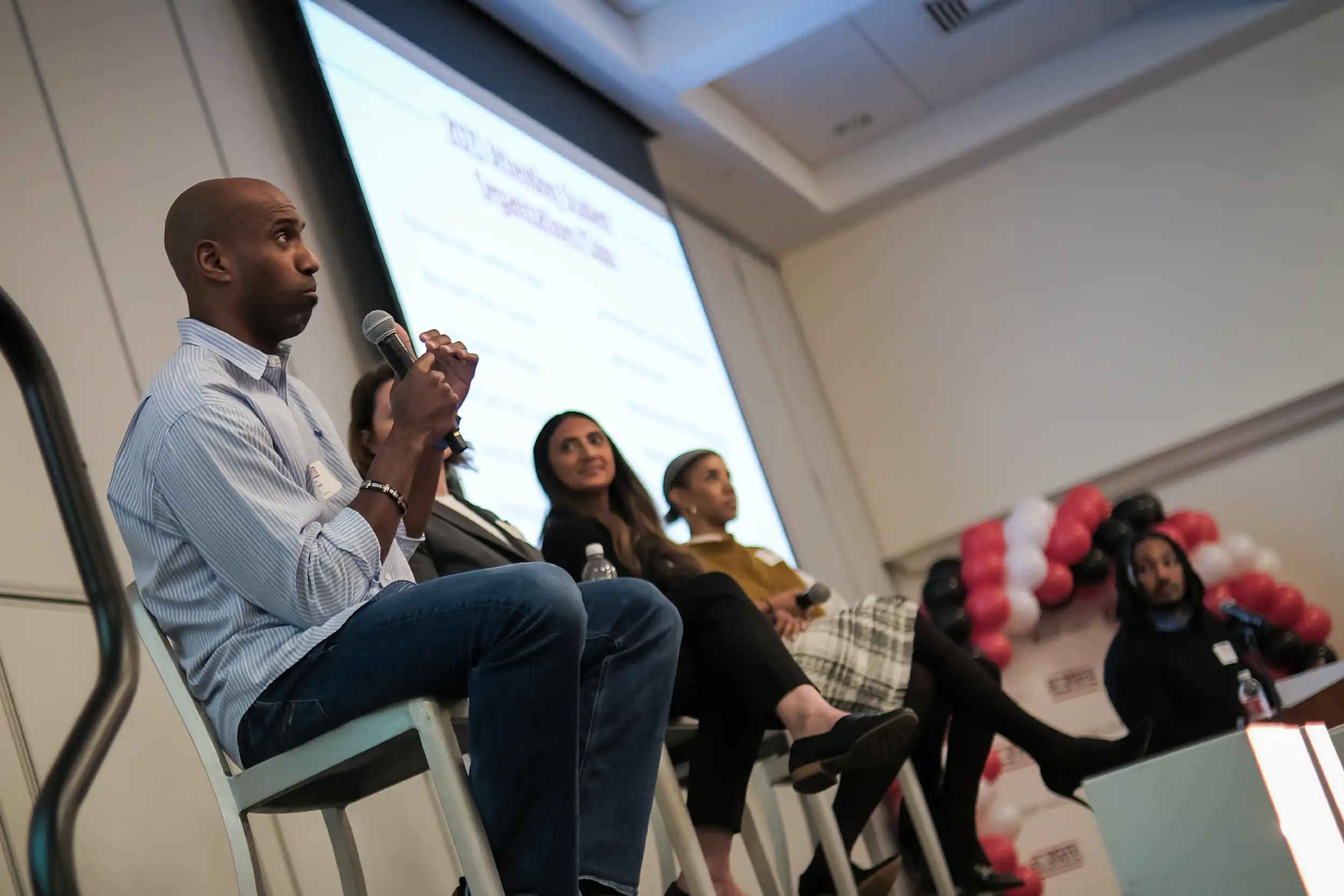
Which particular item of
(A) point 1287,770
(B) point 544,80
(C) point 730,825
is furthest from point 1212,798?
(B) point 544,80

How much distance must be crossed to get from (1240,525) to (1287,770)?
4.25m

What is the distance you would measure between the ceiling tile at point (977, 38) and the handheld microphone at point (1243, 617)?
261 cm

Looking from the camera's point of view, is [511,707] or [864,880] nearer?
[511,707]

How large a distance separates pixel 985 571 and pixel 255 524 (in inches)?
154

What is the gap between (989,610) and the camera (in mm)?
4797

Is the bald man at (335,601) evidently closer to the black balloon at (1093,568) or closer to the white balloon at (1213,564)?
the black balloon at (1093,568)

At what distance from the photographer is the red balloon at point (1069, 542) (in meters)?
4.86

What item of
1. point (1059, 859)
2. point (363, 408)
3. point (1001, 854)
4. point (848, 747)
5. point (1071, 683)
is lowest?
point (1059, 859)

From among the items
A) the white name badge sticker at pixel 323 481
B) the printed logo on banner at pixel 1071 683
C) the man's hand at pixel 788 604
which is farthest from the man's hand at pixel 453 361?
the printed logo on banner at pixel 1071 683

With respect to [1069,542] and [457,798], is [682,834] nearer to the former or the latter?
[457,798]

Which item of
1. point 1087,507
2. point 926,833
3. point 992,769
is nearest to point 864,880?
point 926,833

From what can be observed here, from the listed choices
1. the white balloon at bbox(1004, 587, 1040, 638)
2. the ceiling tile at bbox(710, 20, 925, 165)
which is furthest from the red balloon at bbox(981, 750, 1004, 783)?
the ceiling tile at bbox(710, 20, 925, 165)

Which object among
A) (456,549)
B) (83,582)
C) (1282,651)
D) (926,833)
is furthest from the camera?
(1282,651)

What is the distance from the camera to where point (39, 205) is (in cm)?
227
